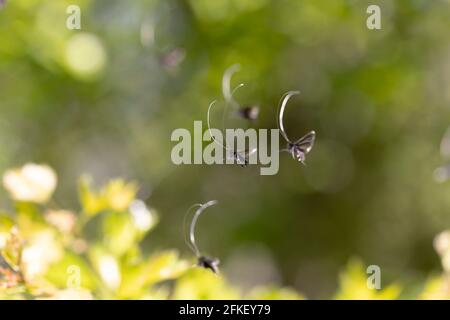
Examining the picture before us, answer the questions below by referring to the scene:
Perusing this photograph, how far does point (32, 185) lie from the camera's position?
2.81 feet

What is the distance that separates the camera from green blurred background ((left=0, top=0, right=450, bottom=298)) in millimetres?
1971

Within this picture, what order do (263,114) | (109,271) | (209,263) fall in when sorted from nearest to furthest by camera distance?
(209,263)
(109,271)
(263,114)

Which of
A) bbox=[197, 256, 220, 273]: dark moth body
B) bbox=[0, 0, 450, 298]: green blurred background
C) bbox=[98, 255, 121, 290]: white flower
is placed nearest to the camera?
bbox=[197, 256, 220, 273]: dark moth body

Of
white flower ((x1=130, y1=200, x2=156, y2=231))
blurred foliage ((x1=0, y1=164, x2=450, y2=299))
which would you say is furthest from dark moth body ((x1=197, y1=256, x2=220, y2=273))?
white flower ((x1=130, y1=200, x2=156, y2=231))

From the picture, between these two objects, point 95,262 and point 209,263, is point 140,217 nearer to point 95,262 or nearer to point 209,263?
point 95,262

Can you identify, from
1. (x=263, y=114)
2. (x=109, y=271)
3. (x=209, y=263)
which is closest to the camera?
(x=209, y=263)

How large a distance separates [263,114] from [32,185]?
1.87 m

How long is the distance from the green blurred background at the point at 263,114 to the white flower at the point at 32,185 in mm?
634

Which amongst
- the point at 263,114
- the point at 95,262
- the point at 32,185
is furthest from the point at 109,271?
the point at 263,114

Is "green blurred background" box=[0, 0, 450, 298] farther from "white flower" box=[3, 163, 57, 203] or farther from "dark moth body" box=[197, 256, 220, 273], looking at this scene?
"dark moth body" box=[197, 256, 220, 273]

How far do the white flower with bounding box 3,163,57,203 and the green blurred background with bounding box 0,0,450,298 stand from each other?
634mm

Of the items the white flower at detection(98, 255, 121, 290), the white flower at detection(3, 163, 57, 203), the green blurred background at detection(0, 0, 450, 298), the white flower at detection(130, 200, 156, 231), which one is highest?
the green blurred background at detection(0, 0, 450, 298)

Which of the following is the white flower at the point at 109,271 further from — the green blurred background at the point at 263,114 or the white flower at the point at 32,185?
the green blurred background at the point at 263,114

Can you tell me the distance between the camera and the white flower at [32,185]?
0.84m
